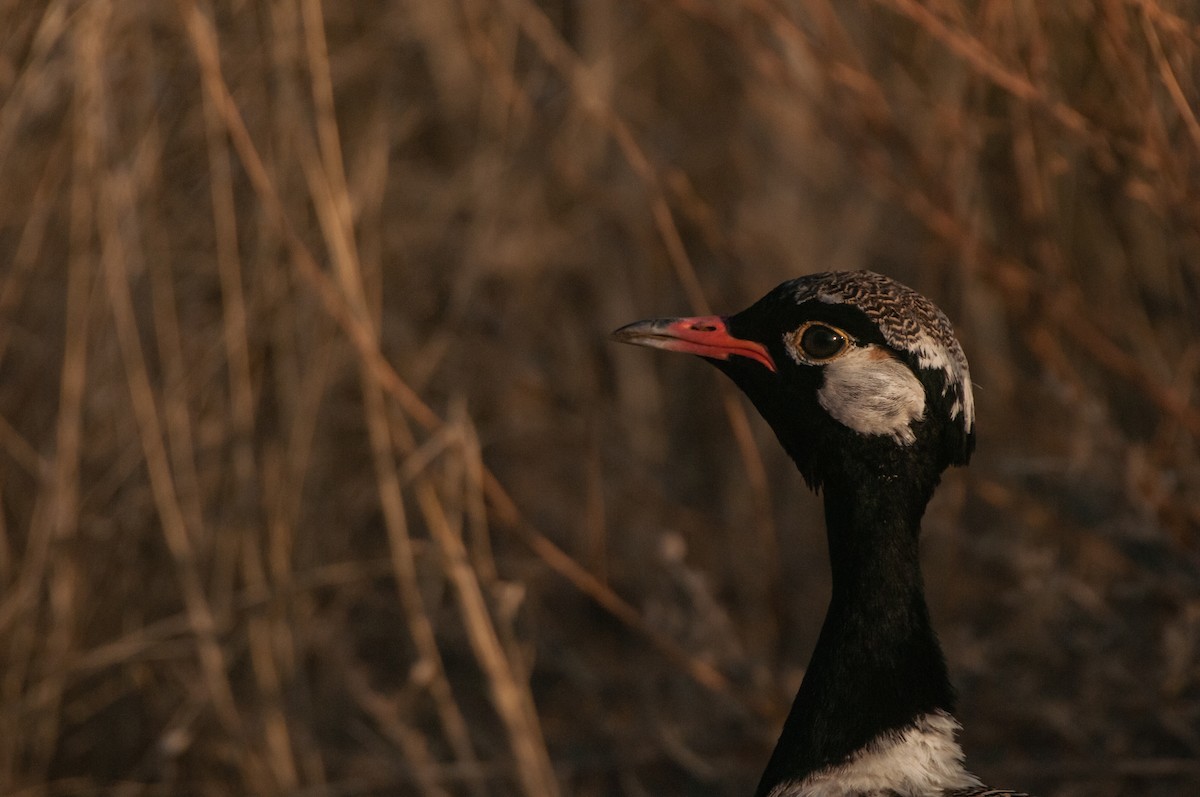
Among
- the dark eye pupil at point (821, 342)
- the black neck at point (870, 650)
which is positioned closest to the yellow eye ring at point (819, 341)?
the dark eye pupil at point (821, 342)

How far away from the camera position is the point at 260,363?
300cm

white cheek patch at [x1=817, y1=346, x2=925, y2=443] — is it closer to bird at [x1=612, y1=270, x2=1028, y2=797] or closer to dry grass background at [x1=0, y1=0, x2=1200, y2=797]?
bird at [x1=612, y1=270, x2=1028, y2=797]

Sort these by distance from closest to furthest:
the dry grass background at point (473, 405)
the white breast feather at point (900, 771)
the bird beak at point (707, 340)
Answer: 1. the white breast feather at point (900, 771)
2. the bird beak at point (707, 340)
3. the dry grass background at point (473, 405)

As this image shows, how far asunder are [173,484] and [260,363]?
284 mm

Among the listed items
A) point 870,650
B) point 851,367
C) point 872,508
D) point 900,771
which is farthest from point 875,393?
point 900,771

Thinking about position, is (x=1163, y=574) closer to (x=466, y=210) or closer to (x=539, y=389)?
(x=539, y=389)

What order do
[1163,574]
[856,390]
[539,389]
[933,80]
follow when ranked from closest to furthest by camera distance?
[856,390] < [1163,574] < [933,80] < [539,389]

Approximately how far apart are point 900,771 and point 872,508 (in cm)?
34

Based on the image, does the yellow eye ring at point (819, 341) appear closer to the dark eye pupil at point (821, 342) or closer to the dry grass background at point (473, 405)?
the dark eye pupil at point (821, 342)

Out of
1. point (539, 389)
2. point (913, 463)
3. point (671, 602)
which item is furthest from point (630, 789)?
point (913, 463)

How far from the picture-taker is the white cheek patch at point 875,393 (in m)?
2.02

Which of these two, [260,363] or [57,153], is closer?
[57,153]

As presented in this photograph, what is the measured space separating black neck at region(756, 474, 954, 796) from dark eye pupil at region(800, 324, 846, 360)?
0.18 meters

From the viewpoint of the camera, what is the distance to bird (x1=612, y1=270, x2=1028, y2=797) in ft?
6.57
